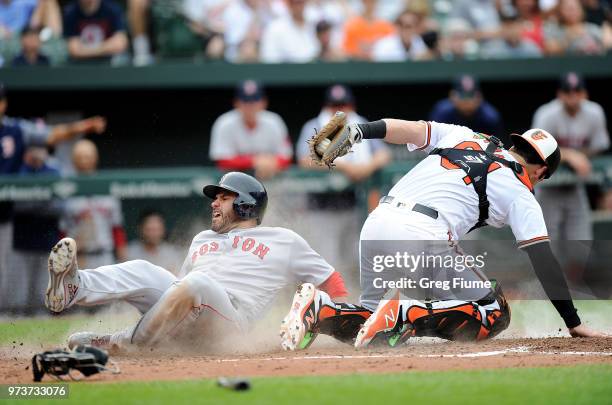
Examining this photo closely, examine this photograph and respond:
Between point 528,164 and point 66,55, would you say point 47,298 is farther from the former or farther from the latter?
A: point 66,55

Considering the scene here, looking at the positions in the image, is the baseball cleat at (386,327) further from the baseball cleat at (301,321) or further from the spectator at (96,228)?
the spectator at (96,228)

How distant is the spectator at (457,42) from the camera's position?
1234cm

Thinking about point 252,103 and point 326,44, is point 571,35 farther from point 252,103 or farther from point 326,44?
point 252,103

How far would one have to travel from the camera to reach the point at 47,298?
625 centimetres

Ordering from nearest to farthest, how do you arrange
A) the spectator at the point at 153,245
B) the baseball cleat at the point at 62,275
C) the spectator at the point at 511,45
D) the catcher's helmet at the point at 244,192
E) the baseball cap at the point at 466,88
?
the baseball cleat at the point at 62,275 < the catcher's helmet at the point at 244,192 < the spectator at the point at 153,245 < the baseball cap at the point at 466,88 < the spectator at the point at 511,45

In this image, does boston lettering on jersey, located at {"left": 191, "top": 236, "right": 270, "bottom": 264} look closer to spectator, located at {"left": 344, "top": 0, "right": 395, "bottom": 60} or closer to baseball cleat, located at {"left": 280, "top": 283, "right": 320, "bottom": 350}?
baseball cleat, located at {"left": 280, "top": 283, "right": 320, "bottom": 350}

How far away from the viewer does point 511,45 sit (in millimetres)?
12617

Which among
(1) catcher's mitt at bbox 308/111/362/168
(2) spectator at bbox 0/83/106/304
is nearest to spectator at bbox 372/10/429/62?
(2) spectator at bbox 0/83/106/304

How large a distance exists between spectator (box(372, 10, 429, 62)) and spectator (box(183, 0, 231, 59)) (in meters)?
1.90

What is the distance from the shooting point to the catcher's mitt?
21.1ft

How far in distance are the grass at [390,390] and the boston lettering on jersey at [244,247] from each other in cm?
147

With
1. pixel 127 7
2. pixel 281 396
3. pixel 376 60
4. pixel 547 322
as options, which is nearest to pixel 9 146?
pixel 127 7

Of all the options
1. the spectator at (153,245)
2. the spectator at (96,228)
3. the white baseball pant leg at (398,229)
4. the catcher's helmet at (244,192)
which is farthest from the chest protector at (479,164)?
the spectator at (96,228)

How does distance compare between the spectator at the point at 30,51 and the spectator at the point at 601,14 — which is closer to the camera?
the spectator at the point at 30,51
